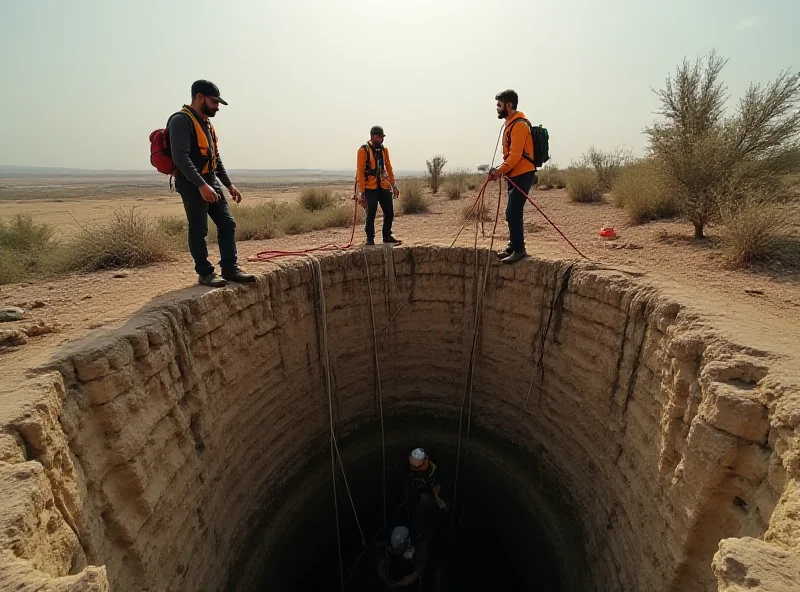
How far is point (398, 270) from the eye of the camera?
5.98 meters

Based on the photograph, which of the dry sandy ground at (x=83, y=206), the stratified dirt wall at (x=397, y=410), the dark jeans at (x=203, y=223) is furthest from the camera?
the dry sandy ground at (x=83, y=206)

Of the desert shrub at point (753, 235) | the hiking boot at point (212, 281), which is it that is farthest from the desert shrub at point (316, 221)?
the desert shrub at point (753, 235)

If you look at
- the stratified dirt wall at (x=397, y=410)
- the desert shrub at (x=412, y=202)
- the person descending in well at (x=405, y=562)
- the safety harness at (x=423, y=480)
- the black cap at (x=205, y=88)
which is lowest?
the person descending in well at (x=405, y=562)

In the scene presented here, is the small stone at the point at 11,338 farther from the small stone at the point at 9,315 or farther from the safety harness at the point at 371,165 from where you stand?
the safety harness at the point at 371,165

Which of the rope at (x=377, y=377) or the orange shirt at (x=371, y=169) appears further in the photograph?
the rope at (x=377, y=377)

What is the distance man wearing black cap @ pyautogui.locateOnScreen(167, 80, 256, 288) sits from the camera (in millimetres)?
3521

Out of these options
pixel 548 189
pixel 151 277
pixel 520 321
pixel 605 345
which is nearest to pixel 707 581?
pixel 605 345

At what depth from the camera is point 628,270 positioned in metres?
4.54

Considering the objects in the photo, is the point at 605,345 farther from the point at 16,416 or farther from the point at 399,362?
the point at 16,416

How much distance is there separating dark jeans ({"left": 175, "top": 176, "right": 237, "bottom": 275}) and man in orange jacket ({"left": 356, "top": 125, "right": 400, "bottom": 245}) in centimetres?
205

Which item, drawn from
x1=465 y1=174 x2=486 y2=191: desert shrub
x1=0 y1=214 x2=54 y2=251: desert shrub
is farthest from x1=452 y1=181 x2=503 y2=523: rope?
x1=465 y1=174 x2=486 y2=191: desert shrub

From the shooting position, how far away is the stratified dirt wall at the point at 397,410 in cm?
234

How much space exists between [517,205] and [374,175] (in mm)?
1945

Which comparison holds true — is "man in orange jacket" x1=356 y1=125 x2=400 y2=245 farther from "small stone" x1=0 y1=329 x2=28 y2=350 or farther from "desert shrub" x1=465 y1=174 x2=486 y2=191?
"desert shrub" x1=465 y1=174 x2=486 y2=191
